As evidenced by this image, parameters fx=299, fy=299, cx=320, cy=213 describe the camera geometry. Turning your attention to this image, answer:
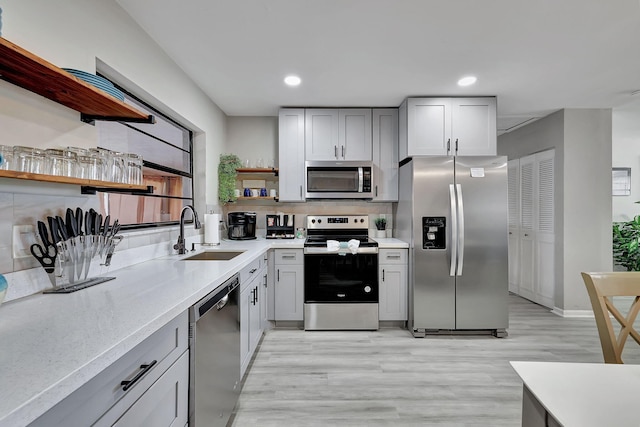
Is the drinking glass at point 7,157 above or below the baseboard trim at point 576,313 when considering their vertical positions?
above

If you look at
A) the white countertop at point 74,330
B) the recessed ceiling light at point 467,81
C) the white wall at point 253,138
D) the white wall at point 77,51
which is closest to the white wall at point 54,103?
the white wall at point 77,51

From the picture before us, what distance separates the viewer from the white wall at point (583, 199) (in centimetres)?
351

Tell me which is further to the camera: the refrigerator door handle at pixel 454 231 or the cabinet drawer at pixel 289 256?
the cabinet drawer at pixel 289 256

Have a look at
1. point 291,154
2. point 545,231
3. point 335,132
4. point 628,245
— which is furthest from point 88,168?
point 628,245

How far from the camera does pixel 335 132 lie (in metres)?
3.52

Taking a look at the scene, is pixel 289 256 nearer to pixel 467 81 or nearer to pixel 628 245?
pixel 467 81

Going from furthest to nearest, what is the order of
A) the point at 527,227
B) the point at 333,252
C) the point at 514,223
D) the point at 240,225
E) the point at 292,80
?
the point at 514,223 < the point at 527,227 < the point at 240,225 < the point at 333,252 < the point at 292,80

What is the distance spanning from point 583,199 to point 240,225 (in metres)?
4.02

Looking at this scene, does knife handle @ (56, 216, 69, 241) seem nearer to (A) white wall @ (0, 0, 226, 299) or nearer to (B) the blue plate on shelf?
(A) white wall @ (0, 0, 226, 299)

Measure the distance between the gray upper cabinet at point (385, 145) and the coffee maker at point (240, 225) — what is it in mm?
1493

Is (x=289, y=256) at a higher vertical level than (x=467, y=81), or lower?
lower

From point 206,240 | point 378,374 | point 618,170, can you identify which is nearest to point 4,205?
point 206,240

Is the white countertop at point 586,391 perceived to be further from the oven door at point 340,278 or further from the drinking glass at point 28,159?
the oven door at point 340,278

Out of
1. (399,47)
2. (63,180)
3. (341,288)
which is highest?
(399,47)
